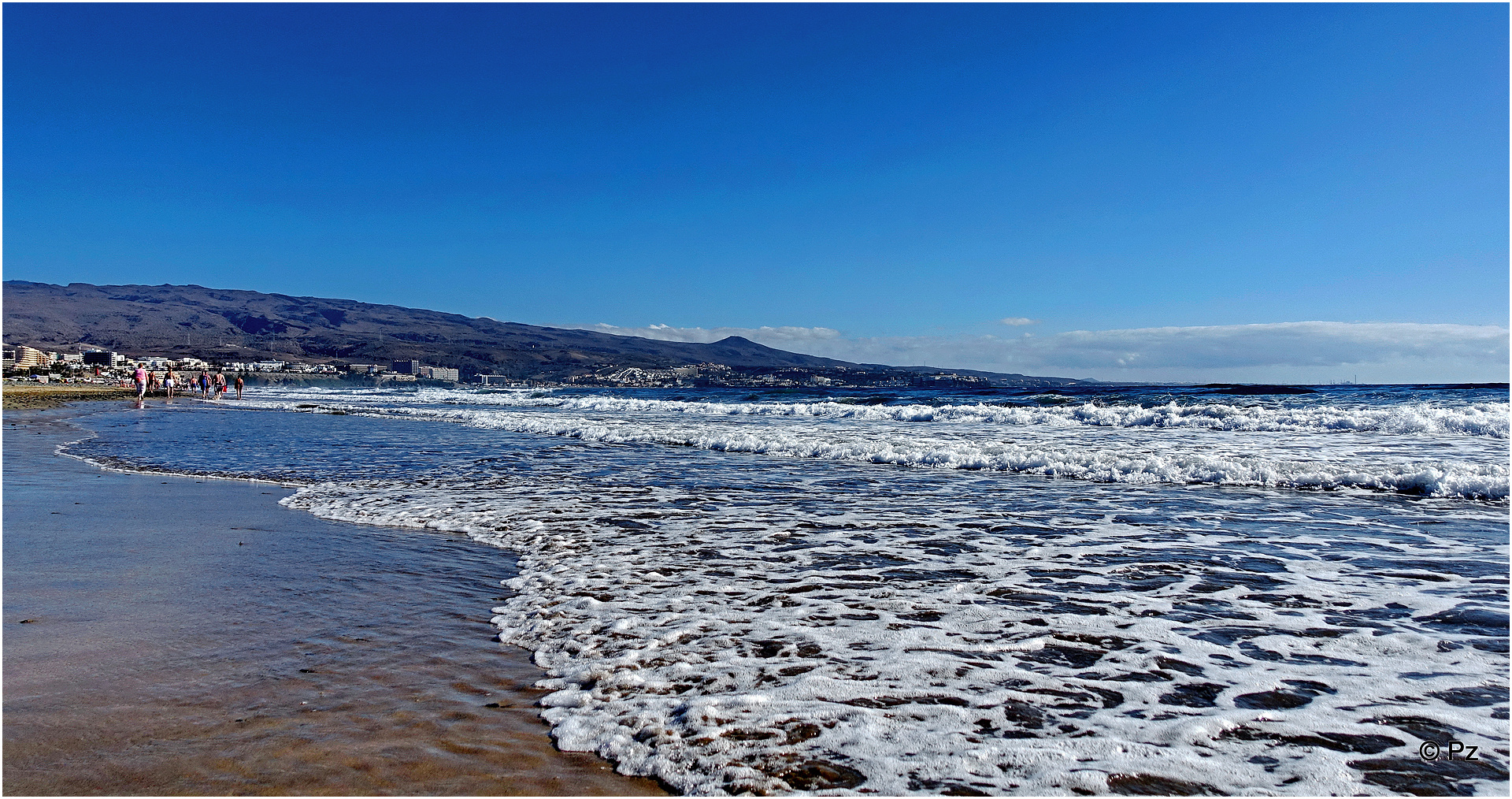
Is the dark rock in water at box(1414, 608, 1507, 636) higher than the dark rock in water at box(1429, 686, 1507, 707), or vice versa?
the dark rock in water at box(1414, 608, 1507, 636)

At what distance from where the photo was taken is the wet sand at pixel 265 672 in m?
2.68

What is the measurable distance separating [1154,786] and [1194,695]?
94 centimetres

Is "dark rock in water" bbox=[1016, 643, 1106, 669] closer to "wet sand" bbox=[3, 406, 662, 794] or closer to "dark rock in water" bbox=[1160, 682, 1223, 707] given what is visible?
"dark rock in water" bbox=[1160, 682, 1223, 707]

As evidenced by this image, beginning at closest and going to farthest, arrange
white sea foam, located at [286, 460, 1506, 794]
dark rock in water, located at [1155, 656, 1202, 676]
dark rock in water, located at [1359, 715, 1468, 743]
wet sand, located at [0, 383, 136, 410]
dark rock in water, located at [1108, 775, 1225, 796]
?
dark rock in water, located at [1108, 775, 1225, 796]
white sea foam, located at [286, 460, 1506, 794]
dark rock in water, located at [1359, 715, 1468, 743]
dark rock in water, located at [1155, 656, 1202, 676]
wet sand, located at [0, 383, 136, 410]

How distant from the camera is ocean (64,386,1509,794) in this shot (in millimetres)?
2871

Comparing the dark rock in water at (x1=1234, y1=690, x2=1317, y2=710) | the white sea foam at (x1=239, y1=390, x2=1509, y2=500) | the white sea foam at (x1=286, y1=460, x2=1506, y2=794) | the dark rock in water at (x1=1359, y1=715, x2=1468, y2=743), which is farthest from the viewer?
the white sea foam at (x1=239, y1=390, x2=1509, y2=500)

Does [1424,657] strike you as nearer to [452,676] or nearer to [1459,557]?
[1459,557]

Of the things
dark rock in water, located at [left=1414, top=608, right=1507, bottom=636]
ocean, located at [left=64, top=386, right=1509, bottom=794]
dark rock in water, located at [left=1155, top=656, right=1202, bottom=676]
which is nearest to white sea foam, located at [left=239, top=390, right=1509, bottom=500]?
ocean, located at [left=64, top=386, right=1509, bottom=794]

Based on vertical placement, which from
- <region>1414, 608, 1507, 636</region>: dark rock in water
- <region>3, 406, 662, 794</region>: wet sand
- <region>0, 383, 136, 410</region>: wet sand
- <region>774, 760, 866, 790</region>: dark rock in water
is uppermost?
<region>1414, 608, 1507, 636</region>: dark rock in water

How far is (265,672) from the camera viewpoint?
358 cm

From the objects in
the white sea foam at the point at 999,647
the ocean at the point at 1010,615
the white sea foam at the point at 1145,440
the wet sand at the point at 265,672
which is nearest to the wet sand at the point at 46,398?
the white sea foam at the point at 1145,440

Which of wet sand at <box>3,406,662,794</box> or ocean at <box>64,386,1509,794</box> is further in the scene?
ocean at <box>64,386,1509,794</box>

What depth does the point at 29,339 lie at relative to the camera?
184875 mm

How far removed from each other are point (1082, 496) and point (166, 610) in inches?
363
